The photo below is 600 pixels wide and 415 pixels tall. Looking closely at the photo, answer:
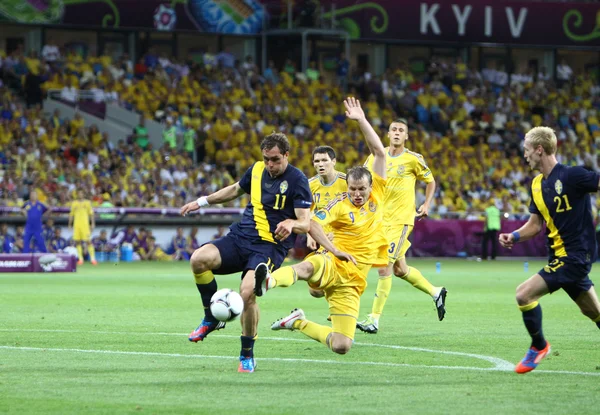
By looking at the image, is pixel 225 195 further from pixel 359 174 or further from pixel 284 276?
pixel 284 276

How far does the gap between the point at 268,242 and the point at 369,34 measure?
111 ft

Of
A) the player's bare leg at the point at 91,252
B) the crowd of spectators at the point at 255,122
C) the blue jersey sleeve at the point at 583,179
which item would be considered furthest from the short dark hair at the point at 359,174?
the crowd of spectators at the point at 255,122

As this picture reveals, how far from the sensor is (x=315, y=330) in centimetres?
1009

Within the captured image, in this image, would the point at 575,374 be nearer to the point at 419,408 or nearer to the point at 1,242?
the point at 419,408

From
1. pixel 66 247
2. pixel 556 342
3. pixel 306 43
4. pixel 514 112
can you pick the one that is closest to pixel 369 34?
pixel 306 43

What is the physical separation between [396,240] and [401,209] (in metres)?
0.55

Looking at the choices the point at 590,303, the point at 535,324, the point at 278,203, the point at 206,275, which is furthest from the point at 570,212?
the point at 206,275

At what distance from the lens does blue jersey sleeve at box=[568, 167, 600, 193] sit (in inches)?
357

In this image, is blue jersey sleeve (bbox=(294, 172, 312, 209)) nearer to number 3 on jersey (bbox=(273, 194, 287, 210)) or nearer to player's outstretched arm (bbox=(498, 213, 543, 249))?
number 3 on jersey (bbox=(273, 194, 287, 210))

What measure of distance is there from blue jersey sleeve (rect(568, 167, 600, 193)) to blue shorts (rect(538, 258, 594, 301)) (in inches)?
24.8

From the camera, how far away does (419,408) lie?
759 centimetres

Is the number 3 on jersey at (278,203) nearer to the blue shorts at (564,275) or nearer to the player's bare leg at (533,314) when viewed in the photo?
the player's bare leg at (533,314)

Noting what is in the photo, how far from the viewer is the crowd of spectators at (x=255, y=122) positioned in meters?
32.5

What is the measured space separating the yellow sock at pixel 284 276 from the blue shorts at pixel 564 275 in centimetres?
209
